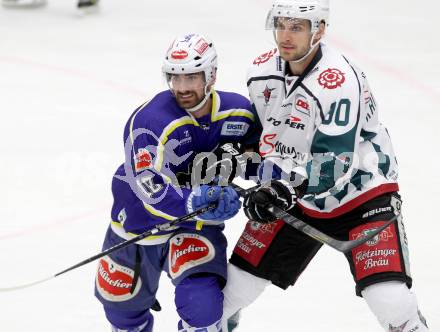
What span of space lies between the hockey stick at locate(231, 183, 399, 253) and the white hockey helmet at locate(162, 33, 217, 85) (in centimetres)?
60

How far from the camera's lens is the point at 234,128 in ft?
13.7

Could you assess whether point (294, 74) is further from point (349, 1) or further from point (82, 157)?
point (349, 1)

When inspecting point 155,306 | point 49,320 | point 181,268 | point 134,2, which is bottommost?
point 134,2

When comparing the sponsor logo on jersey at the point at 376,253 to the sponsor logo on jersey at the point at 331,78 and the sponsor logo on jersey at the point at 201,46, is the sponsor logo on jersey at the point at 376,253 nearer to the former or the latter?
the sponsor logo on jersey at the point at 331,78

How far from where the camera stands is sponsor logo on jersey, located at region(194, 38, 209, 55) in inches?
159

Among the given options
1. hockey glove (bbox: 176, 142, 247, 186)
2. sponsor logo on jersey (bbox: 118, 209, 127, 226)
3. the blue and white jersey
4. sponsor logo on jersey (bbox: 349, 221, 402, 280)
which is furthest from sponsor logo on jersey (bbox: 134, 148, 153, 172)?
sponsor logo on jersey (bbox: 349, 221, 402, 280)

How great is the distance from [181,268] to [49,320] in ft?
3.72

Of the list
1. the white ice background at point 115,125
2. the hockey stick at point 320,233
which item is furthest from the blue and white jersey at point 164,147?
the white ice background at point 115,125

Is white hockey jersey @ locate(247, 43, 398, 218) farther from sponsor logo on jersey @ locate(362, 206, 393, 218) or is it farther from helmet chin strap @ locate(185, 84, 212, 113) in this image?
helmet chin strap @ locate(185, 84, 212, 113)

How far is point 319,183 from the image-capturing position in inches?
157

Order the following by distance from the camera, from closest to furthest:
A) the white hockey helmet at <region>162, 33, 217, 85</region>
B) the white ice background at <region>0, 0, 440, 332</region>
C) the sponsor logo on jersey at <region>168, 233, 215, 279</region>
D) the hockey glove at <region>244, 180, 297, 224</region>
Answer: the hockey glove at <region>244, 180, 297, 224</region> < the white hockey helmet at <region>162, 33, 217, 85</region> < the sponsor logo on jersey at <region>168, 233, 215, 279</region> < the white ice background at <region>0, 0, 440, 332</region>

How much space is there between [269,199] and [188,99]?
52 cm

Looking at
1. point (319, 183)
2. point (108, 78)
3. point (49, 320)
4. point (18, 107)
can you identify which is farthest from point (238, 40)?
point (319, 183)

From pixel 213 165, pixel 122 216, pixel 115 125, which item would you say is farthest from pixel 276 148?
pixel 115 125
